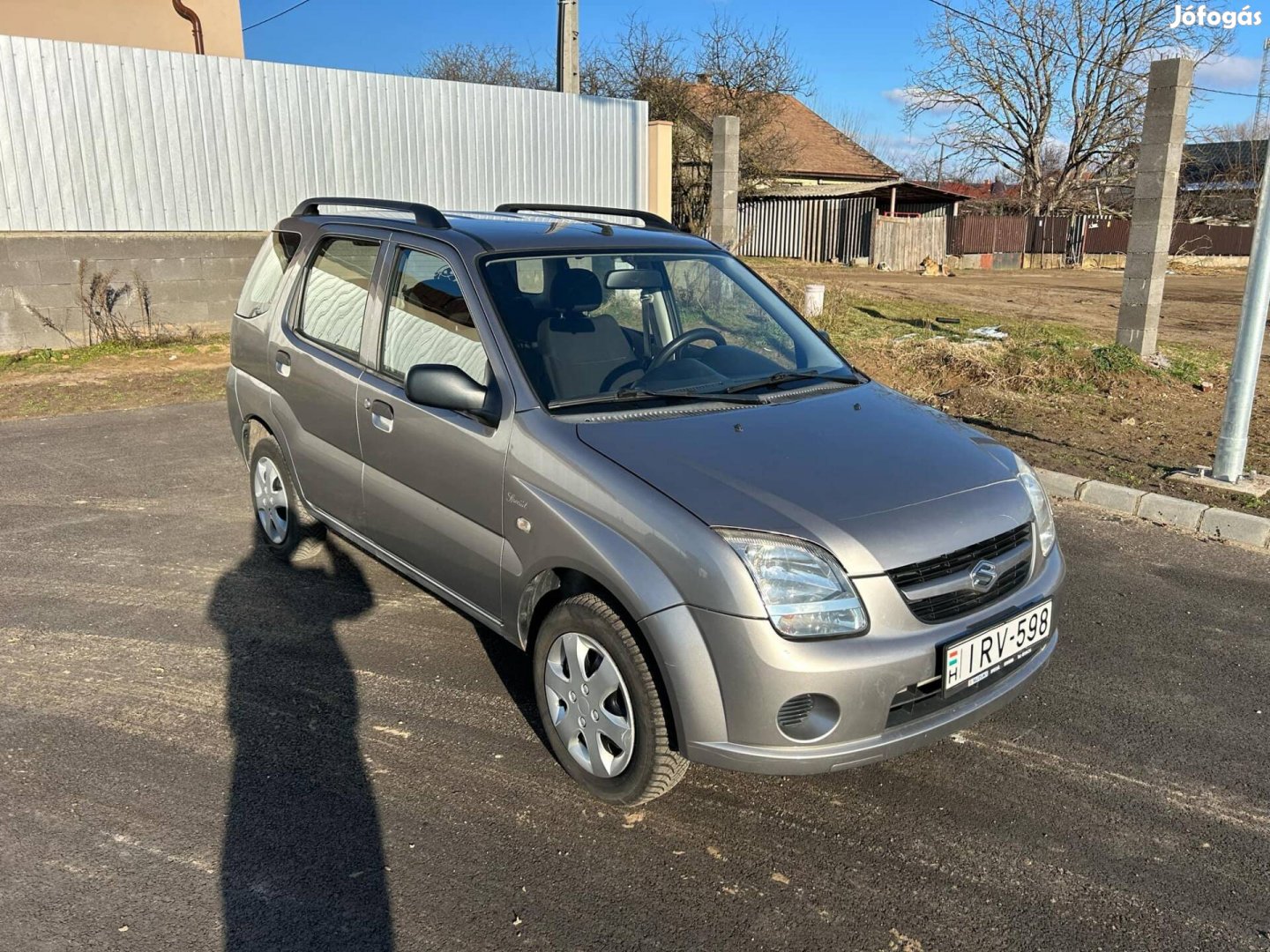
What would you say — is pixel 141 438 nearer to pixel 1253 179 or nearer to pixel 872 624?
pixel 872 624

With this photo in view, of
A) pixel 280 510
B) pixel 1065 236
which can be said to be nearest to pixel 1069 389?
pixel 280 510

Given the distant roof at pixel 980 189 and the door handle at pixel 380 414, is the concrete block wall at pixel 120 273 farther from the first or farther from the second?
the distant roof at pixel 980 189

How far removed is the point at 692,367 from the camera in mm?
3857

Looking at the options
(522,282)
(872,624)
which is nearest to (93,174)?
(522,282)

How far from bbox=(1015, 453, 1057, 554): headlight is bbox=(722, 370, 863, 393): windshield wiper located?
84 centimetres

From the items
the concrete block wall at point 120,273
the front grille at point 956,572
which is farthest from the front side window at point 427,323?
the concrete block wall at point 120,273

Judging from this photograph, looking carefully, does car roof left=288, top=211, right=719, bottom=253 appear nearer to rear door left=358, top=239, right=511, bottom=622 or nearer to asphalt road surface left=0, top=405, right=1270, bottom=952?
rear door left=358, top=239, right=511, bottom=622

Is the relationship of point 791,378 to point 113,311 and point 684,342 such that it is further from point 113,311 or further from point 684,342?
point 113,311

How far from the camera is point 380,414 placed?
402 cm

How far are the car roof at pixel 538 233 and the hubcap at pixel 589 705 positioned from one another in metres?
1.70

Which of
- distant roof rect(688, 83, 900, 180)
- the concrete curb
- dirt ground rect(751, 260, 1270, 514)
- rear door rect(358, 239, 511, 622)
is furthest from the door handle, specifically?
distant roof rect(688, 83, 900, 180)

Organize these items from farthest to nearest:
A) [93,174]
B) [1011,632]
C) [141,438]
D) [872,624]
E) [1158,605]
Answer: [93,174] → [141,438] → [1158,605] → [1011,632] → [872,624]

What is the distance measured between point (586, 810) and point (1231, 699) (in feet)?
8.85

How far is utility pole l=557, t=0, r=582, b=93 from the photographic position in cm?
1466
